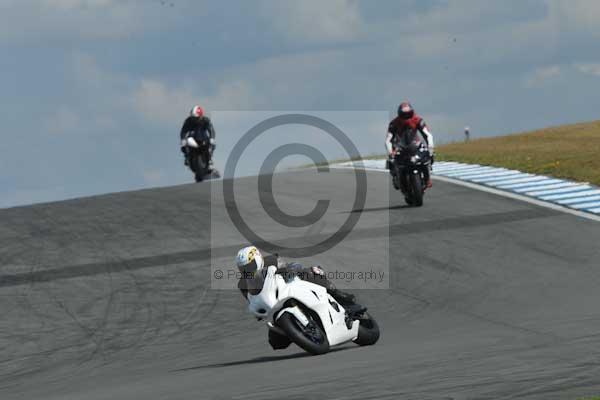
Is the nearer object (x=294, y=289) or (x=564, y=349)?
(x=564, y=349)

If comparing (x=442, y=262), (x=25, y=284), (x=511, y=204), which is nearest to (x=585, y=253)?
(x=442, y=262)

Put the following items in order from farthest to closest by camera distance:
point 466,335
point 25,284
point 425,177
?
point 425,177, point 25,284, point 466,335

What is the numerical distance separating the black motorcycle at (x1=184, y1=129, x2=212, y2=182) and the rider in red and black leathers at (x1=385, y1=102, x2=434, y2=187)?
891 cm

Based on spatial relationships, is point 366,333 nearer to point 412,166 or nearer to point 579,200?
point 412,166

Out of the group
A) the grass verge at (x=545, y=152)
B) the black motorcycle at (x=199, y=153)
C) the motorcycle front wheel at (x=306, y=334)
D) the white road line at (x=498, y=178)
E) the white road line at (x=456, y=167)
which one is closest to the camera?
the motorcycle front wheel at (x=306, y=334)

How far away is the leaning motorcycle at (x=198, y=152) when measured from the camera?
101ft

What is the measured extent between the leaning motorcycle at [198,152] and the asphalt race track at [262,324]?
3.71m

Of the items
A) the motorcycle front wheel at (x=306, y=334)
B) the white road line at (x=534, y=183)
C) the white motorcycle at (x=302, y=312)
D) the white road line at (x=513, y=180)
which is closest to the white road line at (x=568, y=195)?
the white road line at (x=534, y=183)

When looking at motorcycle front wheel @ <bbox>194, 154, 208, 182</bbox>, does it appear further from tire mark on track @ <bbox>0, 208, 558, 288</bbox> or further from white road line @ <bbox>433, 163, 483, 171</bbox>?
tire mark on track @ <bbox>0, 208, 558, 288</bbox>

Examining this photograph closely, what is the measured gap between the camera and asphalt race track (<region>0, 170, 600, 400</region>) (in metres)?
8.55

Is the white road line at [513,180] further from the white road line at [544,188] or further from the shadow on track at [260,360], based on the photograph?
the shadow on track at [260,360]

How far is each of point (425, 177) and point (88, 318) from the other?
34.0ft

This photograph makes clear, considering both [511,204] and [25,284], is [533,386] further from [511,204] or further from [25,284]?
[511,204]

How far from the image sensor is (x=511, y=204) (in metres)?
23.8
